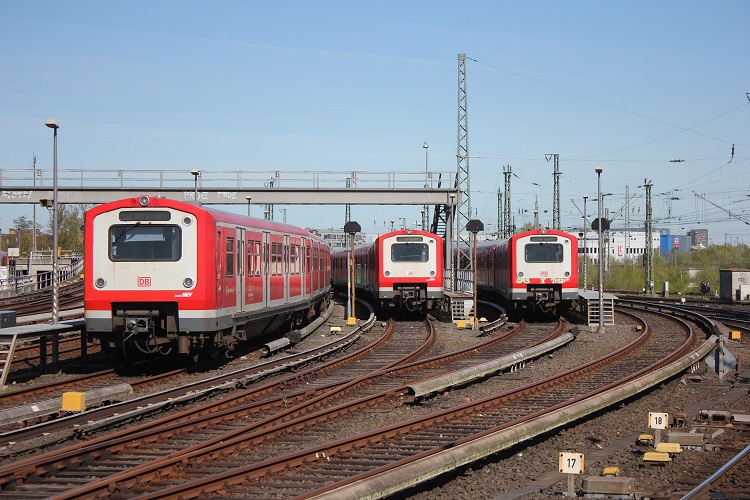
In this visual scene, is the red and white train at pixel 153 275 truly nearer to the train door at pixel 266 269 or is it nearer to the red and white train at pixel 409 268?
the train door at pixel 266 269

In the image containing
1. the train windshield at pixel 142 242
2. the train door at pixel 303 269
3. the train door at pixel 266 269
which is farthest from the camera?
the train door at pixel 303 269

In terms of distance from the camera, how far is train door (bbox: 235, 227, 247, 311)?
17.0m

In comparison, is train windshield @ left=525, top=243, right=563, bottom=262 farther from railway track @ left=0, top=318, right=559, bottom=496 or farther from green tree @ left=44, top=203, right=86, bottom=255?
green tree @ left=44, top=203, right=86, bottom=255

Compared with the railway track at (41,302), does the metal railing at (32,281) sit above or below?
above

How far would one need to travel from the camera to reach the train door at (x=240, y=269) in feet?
55.9

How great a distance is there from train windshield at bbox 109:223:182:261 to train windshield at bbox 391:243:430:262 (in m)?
14.6

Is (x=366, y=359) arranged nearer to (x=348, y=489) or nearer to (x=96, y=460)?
(x=96, y=460)

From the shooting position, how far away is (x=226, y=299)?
16.0 m

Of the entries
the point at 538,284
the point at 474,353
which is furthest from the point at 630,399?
the point at 538,284

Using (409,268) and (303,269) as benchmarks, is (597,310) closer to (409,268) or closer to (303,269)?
(409,268)

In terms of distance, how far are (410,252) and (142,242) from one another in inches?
582

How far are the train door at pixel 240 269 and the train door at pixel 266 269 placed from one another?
1765mm

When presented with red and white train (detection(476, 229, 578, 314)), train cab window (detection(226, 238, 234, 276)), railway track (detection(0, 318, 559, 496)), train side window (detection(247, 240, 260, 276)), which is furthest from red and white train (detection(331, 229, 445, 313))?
train cab window (detection(226, 238, 234, 276))

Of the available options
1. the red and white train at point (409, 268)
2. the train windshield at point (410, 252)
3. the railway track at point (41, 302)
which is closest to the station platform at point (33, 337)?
the red and white train at point (409, 268)
